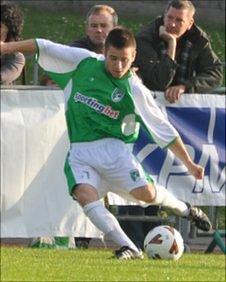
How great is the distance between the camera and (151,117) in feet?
39.1

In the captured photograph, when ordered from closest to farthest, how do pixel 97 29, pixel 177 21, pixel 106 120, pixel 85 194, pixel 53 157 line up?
pixel 85 194, pixel 106 120, pixel 53 157, pixel 177 21, pixel 97 29

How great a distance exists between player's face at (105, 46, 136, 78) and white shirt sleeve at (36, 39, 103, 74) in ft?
0.94

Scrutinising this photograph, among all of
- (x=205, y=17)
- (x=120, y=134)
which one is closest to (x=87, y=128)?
(x=120, y=134)

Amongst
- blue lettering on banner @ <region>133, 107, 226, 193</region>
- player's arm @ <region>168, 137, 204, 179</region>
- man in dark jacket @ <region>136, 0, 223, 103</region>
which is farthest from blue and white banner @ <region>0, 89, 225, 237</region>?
player's arm @ <region>168, 137, 204, 179</region>

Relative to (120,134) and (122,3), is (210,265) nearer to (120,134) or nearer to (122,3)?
(120,134)

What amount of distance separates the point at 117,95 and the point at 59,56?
611mm

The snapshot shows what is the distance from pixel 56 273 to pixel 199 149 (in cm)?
386

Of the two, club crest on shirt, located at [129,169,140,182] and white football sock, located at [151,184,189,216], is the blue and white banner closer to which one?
white football sock, located at [151,184,189,216]

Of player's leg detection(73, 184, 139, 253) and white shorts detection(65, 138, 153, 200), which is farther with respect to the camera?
white shorts detection(65, 138, 153, 200)

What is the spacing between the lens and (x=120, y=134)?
39.0ft

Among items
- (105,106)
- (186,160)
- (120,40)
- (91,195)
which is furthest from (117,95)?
(91,195)

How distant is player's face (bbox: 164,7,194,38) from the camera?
13.4 m

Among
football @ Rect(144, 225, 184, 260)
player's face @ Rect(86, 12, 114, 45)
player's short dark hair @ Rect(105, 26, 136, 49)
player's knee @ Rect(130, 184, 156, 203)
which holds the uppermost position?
player's short dark hair @ Rect(105, 26, 136, 49)

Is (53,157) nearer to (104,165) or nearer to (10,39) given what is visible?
(10,39)
